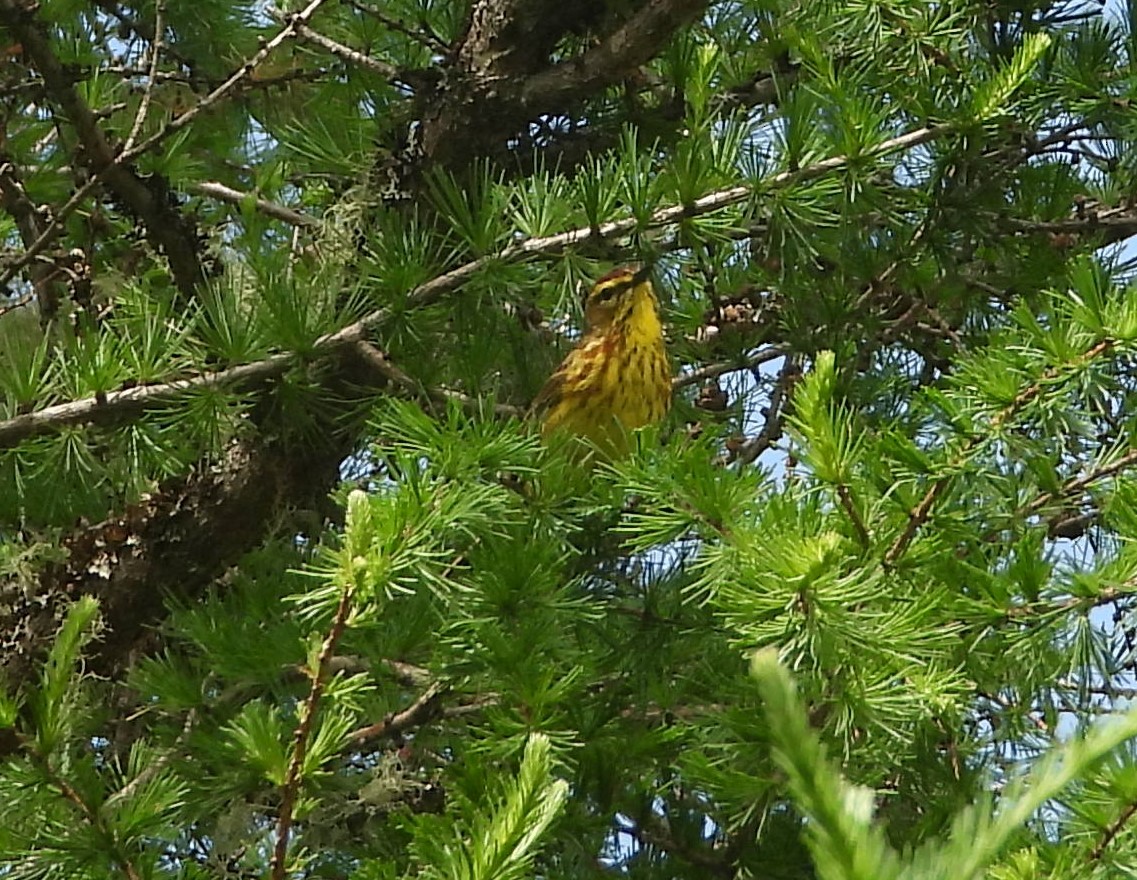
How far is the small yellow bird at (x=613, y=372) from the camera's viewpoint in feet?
8.10

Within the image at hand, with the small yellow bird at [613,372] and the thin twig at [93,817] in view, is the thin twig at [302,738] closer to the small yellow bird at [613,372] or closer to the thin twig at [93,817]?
the thin twig at [93,817]

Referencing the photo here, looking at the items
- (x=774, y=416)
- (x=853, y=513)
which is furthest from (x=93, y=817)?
(x=774, y=416)

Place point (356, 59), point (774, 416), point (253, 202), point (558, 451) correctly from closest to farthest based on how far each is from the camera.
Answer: point (558, 451), point (356, 59), point (253, 202), point (774, 416)

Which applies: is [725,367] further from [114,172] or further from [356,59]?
[114,172]

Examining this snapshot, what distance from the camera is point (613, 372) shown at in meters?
2.55

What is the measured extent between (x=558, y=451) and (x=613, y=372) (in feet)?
2.44

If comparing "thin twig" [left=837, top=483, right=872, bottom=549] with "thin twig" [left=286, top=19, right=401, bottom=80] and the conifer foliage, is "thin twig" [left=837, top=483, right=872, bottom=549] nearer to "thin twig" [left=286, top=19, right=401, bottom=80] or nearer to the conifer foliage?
the conifer foliage

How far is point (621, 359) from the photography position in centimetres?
257

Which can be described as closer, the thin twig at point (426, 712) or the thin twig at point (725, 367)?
the thin twig at point (426, 712)

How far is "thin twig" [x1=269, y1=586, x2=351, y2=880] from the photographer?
131 centimetres

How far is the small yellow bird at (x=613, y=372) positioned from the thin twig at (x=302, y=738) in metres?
1.10

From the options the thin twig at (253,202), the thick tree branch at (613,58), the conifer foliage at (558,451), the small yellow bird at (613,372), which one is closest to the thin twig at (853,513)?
the conifer foliage at (558,451)

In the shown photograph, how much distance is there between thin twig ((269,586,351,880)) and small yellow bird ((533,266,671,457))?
1097 millimetres

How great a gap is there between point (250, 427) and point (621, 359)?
2.36ft
